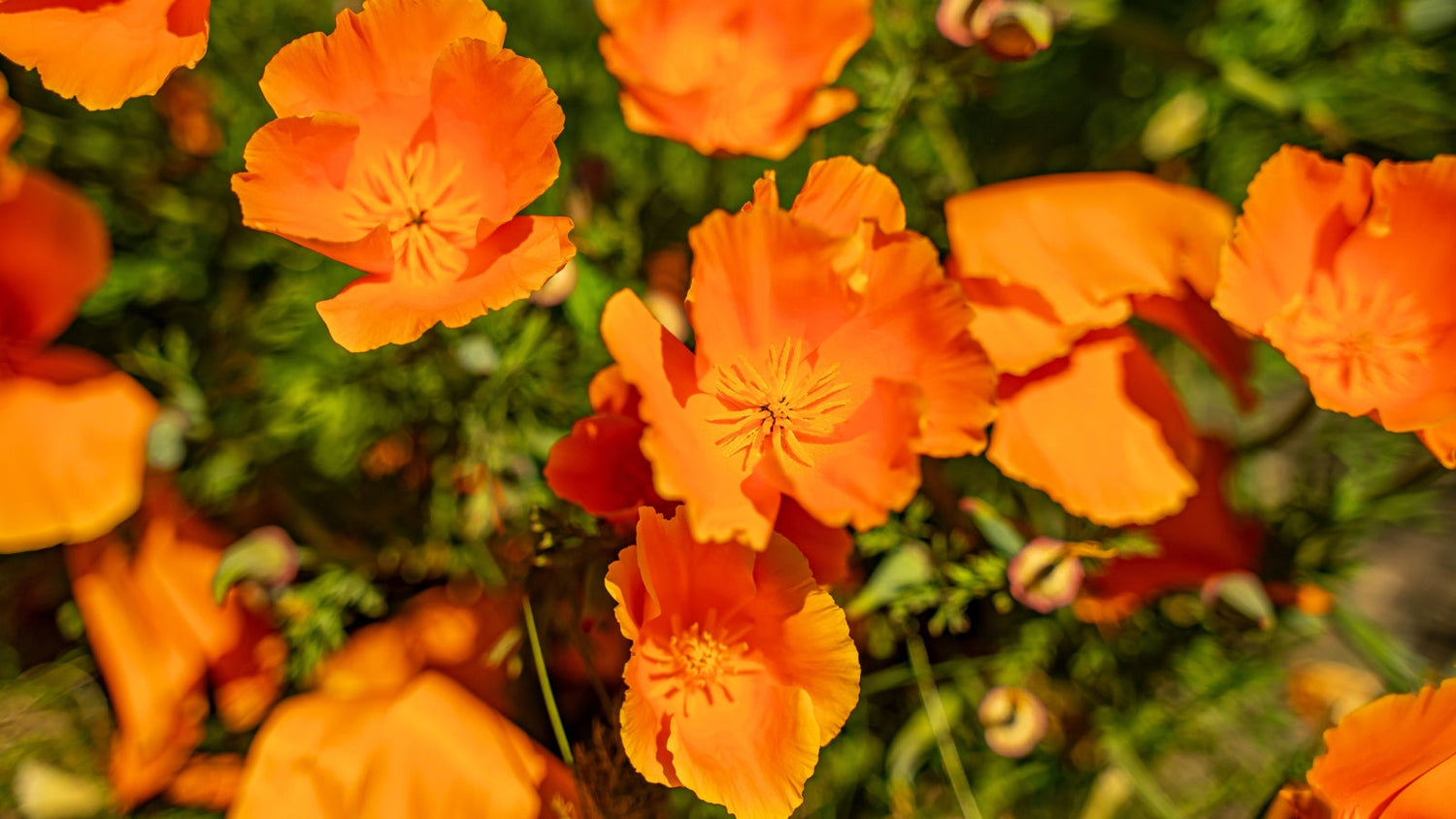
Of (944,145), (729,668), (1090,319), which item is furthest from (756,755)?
(944,145)

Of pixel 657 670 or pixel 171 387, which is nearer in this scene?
pixel 657 670

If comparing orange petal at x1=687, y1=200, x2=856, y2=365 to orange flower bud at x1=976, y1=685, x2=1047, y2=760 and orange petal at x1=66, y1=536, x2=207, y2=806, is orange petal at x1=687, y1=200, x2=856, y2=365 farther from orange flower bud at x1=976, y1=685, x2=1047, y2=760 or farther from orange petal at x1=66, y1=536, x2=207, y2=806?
orange petal at x1=66, y1=536, x2=207, y2=806

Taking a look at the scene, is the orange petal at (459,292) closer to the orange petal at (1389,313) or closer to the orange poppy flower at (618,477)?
the orange poppy flower at (618,477)

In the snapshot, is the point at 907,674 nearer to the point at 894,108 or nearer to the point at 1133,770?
the point at 1133,770

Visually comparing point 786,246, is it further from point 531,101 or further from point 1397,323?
point 1397,323

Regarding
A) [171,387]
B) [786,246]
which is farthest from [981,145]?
[171,387]
